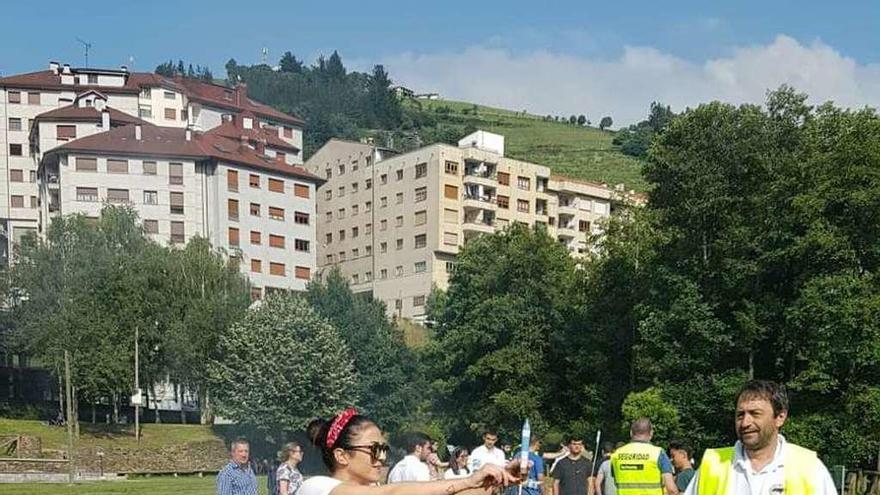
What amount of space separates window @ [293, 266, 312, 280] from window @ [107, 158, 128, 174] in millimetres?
14989

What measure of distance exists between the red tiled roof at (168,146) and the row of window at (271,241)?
17.4ft

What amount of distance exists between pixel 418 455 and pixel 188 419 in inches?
2538

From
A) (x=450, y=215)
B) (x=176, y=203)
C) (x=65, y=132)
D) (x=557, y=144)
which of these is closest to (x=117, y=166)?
(x=176, y=203)

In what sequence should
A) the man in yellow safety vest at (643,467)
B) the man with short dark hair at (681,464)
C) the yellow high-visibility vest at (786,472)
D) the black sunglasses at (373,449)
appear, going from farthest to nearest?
the man with short dark hair at (681,464), the man in yellow safety vest at (643,467), the yellow high-visibility vest at (786,472), the black sunglasses at (373,449)

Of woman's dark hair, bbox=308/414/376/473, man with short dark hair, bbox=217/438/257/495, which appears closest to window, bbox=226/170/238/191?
man with short dark hair, bbox=217/438/257/495

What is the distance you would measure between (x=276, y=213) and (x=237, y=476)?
8019 cm

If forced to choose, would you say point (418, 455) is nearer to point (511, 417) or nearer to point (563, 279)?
point (511, 417)

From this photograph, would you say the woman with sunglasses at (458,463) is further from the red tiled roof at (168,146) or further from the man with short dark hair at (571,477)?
the red tiled roof at (168,146)

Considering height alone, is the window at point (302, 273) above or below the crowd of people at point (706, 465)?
Answer: above

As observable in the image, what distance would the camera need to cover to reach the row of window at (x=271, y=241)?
8894cm

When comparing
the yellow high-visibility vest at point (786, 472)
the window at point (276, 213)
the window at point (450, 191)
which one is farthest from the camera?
the window at point (450, 191)

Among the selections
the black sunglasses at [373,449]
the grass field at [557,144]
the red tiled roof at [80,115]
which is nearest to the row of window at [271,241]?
the red tiled roof at [80,115]

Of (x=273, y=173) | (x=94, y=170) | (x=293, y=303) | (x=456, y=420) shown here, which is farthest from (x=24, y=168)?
(x=456, y=420)

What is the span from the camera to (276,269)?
300 feet
